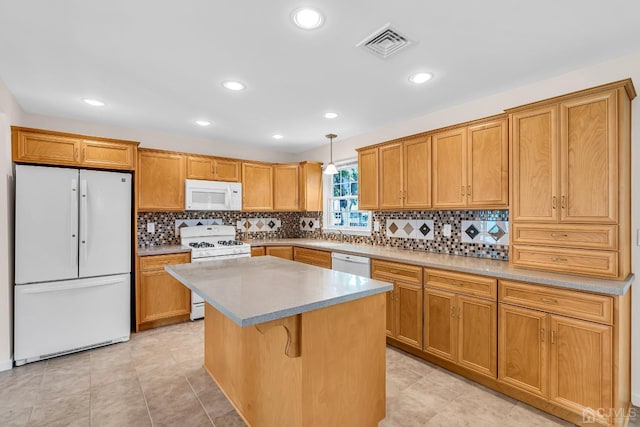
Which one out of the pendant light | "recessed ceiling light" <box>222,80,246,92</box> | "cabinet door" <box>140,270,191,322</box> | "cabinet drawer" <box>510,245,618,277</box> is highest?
"recessed ceiling light" <box>222,80,246,92</box>

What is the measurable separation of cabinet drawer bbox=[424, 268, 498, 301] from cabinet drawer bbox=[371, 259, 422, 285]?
0.10 m

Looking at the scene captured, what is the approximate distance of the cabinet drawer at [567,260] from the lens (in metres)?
1.97

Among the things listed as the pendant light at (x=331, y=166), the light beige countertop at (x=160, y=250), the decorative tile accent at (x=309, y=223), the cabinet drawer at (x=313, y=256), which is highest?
the pendant light at (x=331, y=166)

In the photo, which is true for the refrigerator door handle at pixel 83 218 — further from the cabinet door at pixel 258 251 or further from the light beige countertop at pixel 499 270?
the light beige countertop at pixel 499 270

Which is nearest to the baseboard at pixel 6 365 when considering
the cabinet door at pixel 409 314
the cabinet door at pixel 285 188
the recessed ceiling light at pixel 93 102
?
the recessed ceiling light at pixel 93 102

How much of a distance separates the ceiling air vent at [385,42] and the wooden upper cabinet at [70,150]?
2839 millimetres

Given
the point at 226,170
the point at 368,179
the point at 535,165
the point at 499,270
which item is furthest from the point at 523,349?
the point at 226,170

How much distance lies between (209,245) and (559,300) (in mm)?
3775

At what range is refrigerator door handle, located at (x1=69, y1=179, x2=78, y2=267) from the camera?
299cm

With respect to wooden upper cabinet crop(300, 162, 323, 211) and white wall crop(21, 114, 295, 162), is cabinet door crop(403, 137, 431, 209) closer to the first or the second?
wooden upper cabinet crop(300, 162, 323, 211)

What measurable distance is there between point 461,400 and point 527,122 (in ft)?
7.10

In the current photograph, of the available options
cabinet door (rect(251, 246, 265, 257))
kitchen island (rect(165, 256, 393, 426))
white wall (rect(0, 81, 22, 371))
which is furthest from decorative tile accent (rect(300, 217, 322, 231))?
white wall (rect(0, 81, 22, 371))

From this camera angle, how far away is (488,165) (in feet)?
8.71

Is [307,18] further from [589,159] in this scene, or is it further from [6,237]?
[6,237]
